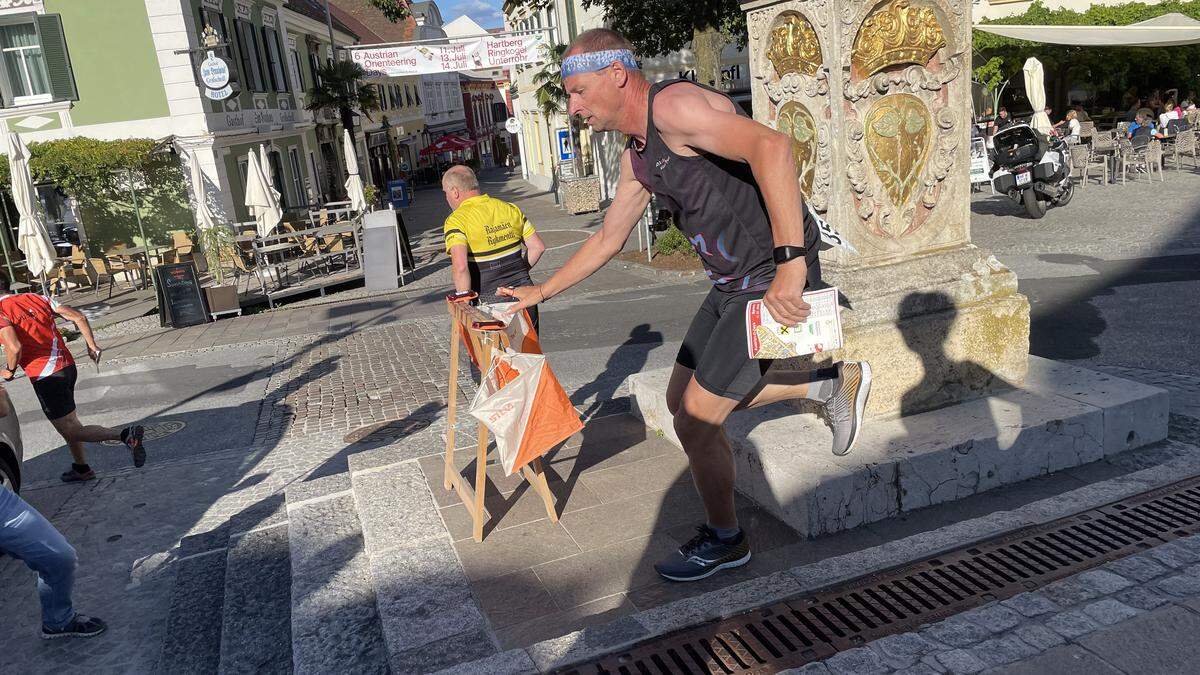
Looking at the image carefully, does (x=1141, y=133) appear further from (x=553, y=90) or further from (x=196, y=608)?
(x=196, y=608)

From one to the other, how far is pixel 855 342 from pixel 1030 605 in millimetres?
1514

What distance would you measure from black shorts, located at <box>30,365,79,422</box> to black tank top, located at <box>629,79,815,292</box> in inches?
211

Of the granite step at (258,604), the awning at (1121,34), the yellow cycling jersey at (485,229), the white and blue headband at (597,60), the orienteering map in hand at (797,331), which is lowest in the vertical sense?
the granite step at (258,604)

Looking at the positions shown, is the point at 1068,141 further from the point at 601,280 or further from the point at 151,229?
the point at 151,229

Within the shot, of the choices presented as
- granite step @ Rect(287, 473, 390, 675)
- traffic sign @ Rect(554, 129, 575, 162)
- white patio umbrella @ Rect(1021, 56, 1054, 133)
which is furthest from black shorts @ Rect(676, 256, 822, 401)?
traffic sign @ Rect(554, 129, 575, 162)

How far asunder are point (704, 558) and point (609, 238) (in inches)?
52.4

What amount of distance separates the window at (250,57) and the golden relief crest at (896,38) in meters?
23.7

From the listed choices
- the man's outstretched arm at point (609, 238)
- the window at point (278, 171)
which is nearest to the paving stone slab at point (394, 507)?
the man's outstretched arm at point (609, 238)

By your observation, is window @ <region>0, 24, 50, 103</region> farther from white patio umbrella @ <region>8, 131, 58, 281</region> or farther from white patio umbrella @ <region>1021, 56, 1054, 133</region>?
white patio umbrella @ <region>1021, 56, 1054, 133</region>

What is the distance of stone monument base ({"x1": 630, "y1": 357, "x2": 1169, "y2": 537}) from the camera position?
12.1 ft

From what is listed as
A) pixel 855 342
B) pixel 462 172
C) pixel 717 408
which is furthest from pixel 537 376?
pixel 462 172

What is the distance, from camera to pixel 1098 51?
28.8 metres

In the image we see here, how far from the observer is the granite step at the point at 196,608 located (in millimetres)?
3924

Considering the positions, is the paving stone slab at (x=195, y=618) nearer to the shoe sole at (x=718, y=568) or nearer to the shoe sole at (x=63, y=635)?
the shoe sole at (x=63, y=635)
